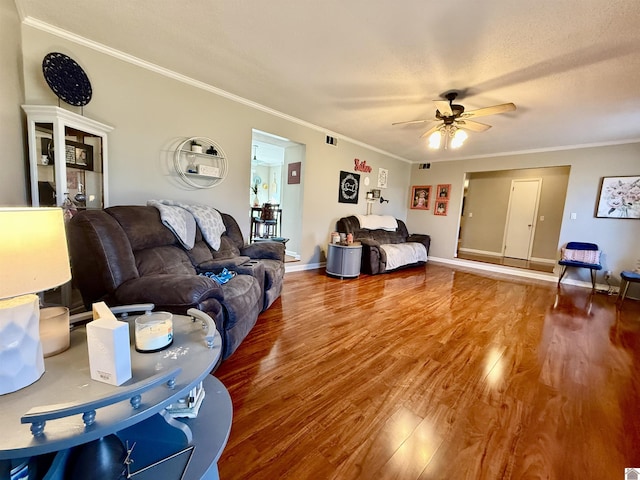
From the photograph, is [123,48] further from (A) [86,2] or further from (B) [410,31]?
(B) [410,31]

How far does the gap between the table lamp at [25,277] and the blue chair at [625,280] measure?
228 inches

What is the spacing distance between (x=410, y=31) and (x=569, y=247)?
4937mm

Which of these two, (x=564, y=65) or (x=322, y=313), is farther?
(x=322, y=313)

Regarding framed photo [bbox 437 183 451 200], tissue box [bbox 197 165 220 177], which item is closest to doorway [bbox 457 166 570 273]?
framed photo [bbox 437 183 451 200]

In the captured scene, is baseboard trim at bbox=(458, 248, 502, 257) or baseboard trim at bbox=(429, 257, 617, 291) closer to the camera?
baseboard trim at bbox=(429, 257, 617, 291)

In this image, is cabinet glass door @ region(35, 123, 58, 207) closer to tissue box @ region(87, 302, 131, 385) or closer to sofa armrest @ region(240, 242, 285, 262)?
sofa armrest @ region(240, 242, 285, 262)

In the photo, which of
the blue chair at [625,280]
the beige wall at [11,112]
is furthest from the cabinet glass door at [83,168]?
the blue chair at [625,280]

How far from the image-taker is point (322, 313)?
9.51 feet

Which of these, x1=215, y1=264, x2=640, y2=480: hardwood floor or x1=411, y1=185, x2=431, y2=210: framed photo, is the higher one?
x1=411, y1=185, x2=431, y2=210: framed photo

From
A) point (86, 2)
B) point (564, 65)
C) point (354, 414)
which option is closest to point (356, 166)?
point (564, 65)

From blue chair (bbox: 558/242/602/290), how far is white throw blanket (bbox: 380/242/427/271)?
228 centimetres

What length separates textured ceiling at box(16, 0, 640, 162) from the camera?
183cm

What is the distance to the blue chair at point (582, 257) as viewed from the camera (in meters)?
4.39

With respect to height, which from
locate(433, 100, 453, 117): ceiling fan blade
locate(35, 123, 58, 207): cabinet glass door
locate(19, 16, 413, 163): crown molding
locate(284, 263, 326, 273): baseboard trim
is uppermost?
locate(19, 16, 413, 163): crown molding
